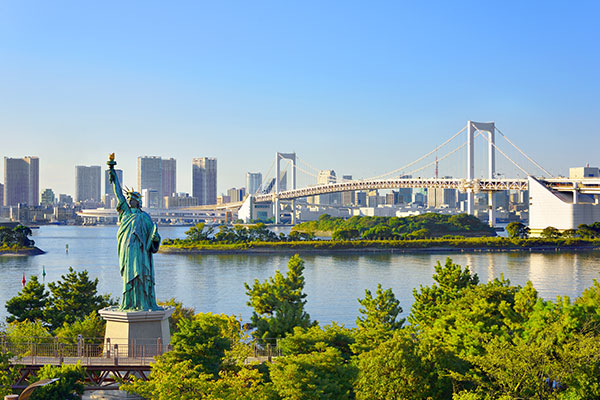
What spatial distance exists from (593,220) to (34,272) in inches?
1188

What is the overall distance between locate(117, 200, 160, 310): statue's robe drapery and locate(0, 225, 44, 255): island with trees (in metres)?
31.7

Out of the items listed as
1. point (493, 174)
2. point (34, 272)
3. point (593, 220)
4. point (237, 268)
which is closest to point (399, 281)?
point (237, 268)

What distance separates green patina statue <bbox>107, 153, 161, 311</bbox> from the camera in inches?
323

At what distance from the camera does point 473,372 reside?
7.39 meters

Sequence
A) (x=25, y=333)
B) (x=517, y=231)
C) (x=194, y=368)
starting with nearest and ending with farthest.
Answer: (x=194, y=368), (x=25, y=333), (x=517, y=231)

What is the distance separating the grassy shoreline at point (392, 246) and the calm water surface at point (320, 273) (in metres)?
2.12

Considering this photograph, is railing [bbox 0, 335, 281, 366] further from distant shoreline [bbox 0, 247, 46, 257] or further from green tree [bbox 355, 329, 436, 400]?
distant shoreline [bbox 0, 247, 46, 257]

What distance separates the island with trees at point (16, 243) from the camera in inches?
1485

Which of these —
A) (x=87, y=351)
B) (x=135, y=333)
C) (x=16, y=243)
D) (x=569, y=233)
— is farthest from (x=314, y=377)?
(x=569, y=233)

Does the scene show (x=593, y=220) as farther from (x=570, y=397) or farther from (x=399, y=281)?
(x=570, y=397)

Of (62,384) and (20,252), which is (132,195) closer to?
(62,384)

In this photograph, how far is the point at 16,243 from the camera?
129 feet

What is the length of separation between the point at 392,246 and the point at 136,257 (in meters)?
31.2

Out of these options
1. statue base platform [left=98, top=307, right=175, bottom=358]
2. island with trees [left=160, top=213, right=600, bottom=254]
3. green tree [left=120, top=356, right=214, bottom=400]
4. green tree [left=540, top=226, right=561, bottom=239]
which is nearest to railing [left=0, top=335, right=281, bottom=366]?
statue base platform [left=98, top=307, right=175, bottom=358]
